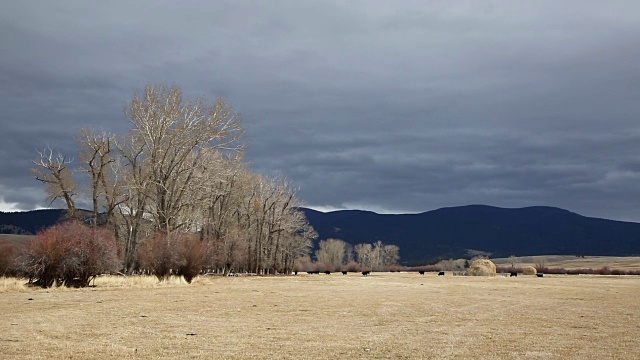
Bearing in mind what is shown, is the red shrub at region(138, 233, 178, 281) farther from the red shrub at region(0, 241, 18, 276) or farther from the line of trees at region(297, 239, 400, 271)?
the line of trees at region(297, 239, 400, 271)

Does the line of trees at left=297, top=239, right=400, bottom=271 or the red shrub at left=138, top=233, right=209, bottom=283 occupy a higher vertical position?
the line of trees at left=297, top=239, right=400, bottom=271

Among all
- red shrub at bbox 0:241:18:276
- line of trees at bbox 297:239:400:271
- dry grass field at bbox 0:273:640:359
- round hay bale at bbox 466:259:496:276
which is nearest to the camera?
dry grass field at bbox 0:273:640:359

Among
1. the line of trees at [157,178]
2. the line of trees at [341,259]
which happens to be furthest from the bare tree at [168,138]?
the line of trees at [341,259]

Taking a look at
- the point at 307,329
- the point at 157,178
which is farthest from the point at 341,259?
the point at 307,329

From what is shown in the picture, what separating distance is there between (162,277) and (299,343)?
31.8 metres

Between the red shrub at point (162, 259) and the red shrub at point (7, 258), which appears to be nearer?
the red shrub at point (7, 258)

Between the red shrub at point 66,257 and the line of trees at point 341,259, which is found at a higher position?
the line of trees at point 341,259

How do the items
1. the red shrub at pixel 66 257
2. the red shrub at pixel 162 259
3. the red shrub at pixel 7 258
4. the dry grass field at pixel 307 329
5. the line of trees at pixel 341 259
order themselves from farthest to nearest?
the line of trees at pixel 341 259
the red shrub at pixel 162 259
the red shrub at pixel 7 258
the red shrub at pixel 66 257
the dry grass field at pixel 307 329

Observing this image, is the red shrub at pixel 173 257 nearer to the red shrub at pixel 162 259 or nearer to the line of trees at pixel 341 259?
the red shrub at pixel 162 259

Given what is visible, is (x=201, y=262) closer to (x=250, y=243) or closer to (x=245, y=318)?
(x=245, y=318)

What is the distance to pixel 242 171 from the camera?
77312 millimetres

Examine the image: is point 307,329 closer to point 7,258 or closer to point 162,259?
point 162,259

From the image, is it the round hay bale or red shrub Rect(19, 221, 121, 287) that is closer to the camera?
red shrub Rect(19, 221, 121, 287)

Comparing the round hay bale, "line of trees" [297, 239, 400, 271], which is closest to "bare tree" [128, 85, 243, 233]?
the round hay bale
